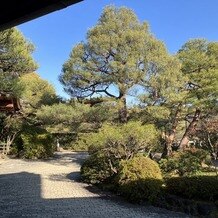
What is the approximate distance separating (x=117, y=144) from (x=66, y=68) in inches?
245

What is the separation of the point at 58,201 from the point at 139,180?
2191 mm

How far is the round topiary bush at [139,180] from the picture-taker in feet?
29.5

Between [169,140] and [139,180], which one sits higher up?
[169,140]

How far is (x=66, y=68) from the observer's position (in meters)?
15.8

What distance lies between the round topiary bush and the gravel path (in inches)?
12.9

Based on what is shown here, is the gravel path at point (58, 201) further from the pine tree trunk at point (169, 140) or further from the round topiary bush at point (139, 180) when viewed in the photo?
the pine tree trunk at point (169, 140)

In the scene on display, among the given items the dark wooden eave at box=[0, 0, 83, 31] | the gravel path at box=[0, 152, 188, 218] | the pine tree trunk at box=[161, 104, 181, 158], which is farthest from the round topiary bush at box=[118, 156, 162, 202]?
the dark wooden eave at box=[0, 0, 83, 31]

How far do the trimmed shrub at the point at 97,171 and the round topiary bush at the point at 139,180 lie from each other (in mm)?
1380

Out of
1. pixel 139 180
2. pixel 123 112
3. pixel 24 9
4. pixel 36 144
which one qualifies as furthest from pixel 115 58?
pixel 24 9

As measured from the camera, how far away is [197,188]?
29.6 feet

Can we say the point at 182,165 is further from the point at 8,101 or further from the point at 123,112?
the point at 8,101

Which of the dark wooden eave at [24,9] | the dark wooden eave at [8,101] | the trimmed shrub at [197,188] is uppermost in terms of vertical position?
the dark wooden eave at [8,101]

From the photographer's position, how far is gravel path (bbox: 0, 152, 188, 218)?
764 centimetres

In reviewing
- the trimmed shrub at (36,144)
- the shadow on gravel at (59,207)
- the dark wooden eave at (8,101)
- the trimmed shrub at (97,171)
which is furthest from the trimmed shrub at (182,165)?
the trimmed shrub at (36,144)
